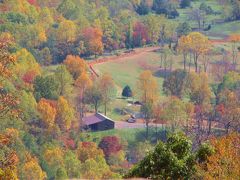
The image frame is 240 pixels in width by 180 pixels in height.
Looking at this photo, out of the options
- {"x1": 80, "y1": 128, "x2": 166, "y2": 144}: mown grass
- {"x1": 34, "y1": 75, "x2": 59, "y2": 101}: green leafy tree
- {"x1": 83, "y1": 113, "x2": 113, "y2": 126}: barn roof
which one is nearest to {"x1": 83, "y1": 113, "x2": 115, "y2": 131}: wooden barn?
{"x1": 83, "y1": 113, "x2": 113, "y2": 126}: barn roof

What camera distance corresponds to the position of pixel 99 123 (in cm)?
5850

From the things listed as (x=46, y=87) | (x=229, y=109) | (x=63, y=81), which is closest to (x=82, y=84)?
(x=63, y=81)

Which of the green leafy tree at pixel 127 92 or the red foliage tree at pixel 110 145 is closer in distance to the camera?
the red foliage tree at pixel 110 145

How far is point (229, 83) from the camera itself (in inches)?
2562

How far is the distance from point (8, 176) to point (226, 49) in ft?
229

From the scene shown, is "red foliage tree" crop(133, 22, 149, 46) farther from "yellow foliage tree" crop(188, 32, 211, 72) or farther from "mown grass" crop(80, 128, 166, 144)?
"mown grass" crop(80, 128, 166, 144)

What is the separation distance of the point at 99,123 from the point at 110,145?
5.80m

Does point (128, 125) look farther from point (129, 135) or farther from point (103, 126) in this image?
point (103, 126)

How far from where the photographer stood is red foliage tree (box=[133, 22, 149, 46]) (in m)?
85.6

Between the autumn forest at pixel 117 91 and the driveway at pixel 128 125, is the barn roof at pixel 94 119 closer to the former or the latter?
the autumn forest at pixel 117 91

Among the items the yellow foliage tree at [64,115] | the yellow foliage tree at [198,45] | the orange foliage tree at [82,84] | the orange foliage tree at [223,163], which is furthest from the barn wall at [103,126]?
the orange foliage tree at [223,163]

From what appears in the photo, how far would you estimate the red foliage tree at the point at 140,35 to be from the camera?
281 ft

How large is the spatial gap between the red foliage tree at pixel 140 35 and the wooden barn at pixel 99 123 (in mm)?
28040

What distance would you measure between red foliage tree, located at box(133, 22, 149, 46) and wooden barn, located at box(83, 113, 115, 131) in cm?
2804
